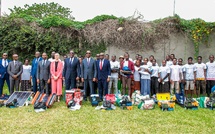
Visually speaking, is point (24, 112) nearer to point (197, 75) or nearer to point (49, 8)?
point (197, 75)

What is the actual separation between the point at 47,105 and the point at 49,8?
27.8 meters

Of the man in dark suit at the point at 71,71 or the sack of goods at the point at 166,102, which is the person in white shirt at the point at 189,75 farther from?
the man in dark suit at the point at 71,71

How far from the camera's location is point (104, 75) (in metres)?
8.68

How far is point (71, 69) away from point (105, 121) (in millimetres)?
3218

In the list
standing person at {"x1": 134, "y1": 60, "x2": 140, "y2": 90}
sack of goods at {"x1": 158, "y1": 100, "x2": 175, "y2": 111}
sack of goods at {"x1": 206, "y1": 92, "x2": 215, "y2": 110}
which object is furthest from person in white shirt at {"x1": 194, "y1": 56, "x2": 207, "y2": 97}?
sack of goods at {"x1": 158, "y1": 100, "x2": 175, "y2": 111}

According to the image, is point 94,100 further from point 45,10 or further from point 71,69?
point 45,10

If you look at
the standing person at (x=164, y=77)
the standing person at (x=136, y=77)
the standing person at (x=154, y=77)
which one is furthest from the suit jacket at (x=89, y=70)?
the standing person at (x=164, y=77)

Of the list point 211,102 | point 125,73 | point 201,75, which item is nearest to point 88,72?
point 125,73

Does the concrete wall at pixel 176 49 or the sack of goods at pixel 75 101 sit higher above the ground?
the concrete wall at pixel 176 49

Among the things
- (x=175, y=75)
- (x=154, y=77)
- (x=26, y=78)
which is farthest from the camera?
(x=26, y=78)

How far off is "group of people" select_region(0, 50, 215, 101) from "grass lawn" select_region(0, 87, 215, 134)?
1.55m

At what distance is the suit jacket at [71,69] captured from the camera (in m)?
Result: 8.70

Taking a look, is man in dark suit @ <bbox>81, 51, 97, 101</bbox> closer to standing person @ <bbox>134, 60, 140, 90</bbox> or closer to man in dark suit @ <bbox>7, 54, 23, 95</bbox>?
standing person @ <bbox>134, 60, 140, 90</bbox>

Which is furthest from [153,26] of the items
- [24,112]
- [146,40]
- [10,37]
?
[24,112]
